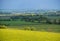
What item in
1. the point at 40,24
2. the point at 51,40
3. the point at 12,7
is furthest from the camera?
the point at 12,7

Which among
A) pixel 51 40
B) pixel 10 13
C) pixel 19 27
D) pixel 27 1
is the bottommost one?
pixel 51 40

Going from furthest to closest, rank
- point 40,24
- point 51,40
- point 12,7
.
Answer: point 12,7 < point 40,24 < point 51,40

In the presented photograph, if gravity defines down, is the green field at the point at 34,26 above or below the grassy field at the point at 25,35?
above

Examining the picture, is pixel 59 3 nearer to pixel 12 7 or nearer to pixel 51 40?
pixel 51 40

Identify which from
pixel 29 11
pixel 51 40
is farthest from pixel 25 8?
pixel 51 40

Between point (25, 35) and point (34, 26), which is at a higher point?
point (34, 26)

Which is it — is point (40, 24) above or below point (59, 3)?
below

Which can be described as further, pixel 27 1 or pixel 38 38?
pixel 27 1

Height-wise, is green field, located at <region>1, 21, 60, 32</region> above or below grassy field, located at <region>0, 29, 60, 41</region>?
above
